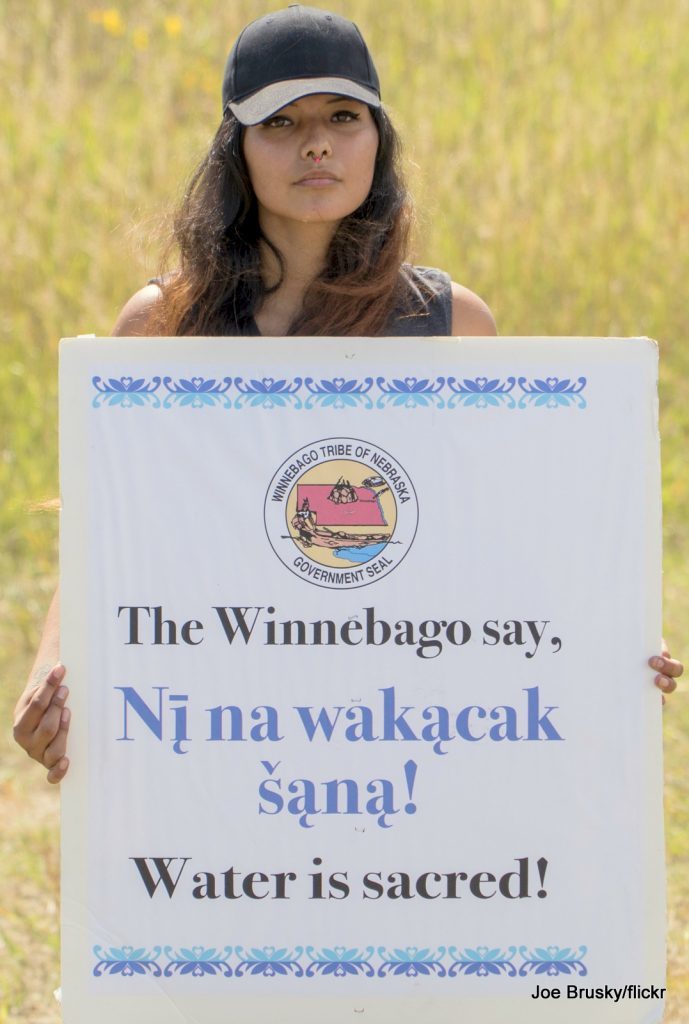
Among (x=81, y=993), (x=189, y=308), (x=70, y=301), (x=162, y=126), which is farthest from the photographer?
(x=162, y=126)

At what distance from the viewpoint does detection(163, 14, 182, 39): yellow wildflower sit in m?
8.20

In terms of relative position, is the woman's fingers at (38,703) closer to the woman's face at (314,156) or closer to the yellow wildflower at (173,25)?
the woman's face at (314,156)

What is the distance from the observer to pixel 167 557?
2.40 m

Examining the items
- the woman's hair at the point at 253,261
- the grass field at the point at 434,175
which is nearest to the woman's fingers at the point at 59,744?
the woman's hair at the point at 253,261

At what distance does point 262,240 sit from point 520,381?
2.04ft

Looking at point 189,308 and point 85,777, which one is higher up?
point 189,308

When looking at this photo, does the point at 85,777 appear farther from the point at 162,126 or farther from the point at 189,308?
the point at 162,126

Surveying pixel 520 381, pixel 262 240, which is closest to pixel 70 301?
pixel 262 240

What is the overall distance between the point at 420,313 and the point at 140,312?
0.57m

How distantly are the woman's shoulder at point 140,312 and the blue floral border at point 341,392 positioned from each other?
0.32m

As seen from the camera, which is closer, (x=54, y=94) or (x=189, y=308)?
(x=189, y=308)

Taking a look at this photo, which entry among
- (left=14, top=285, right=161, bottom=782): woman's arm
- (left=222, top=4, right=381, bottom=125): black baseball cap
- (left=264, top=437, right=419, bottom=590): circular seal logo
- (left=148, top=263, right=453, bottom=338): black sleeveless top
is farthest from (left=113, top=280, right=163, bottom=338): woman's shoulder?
(left=14, top=285, right=161, bottom=782): woman's arm

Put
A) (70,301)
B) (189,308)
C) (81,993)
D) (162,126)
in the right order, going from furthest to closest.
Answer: (162,126), (70,301), (189,308), (81,993)

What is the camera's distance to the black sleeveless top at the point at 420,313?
2.64m
